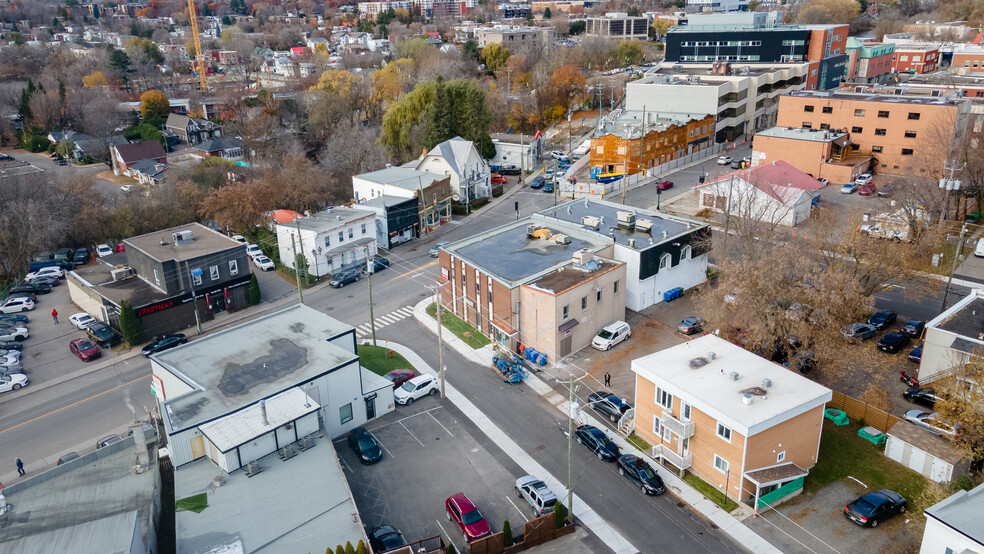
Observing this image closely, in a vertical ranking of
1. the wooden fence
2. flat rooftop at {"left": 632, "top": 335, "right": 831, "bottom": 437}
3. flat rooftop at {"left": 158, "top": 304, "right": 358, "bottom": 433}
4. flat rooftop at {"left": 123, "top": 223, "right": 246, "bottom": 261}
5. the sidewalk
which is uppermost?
flat rooftop at {"left": 123, "top": 223, "right": 246, "bottom": 261}

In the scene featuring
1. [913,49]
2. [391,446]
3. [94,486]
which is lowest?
[391,446]

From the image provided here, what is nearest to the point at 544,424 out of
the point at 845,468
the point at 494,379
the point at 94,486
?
the point at 494,379

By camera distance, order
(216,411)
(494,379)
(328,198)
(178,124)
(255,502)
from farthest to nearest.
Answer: (178,124)
(328,198)
(494,379)
(216,411)
(255,502)

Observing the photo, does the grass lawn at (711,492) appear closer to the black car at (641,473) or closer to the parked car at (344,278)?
the black car at (641,473)

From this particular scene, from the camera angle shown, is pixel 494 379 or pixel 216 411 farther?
pixel 494 379

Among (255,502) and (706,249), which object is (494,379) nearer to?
(255,502)

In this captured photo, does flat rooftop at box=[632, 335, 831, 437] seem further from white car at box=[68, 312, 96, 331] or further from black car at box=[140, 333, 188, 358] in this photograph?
white car at box=[68, 312, 96, 331]

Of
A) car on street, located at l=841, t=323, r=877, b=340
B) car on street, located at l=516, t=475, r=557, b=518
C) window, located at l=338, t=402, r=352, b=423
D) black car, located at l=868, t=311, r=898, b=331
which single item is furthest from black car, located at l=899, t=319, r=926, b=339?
window, located at l=338, t=402, r=352, b=423

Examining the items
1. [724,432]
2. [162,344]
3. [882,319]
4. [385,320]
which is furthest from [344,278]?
[882,319]
